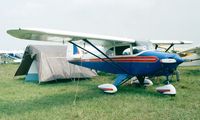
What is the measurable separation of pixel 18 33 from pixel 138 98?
12.9 ft

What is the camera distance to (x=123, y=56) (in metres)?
9.56

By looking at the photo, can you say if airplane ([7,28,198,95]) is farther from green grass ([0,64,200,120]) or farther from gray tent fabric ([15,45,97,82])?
gray tent fabric ([15,45,97,82])

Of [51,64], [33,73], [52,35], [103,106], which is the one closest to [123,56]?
[103,106]

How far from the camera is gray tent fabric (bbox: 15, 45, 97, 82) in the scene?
12625 mm

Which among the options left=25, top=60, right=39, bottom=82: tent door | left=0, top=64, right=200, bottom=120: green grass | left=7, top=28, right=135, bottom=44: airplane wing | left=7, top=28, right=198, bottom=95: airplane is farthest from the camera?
left=25, top=60, right=39, bottom=82: tent door

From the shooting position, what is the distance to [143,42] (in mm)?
9406

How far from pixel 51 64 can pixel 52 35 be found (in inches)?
227

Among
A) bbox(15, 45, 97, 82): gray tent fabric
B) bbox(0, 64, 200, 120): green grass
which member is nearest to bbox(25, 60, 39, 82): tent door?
bbox(15, 45, 97, 82): gray tent fabric

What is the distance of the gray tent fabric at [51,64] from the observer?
12.6 meters

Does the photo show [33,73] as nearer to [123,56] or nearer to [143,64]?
[123,56]

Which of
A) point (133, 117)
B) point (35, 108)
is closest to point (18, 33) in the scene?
point (35, 108)

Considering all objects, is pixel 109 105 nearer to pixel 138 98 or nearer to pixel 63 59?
pixel 138 98

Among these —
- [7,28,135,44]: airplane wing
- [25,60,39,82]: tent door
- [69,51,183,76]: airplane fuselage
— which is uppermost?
[7,28,135,44]: airplane wing

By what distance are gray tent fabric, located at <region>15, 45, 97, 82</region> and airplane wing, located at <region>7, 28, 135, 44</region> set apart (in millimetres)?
4248
